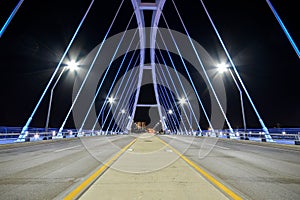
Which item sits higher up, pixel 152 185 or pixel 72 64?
pixel 72 64

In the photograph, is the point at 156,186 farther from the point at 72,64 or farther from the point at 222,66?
the point at 222,66

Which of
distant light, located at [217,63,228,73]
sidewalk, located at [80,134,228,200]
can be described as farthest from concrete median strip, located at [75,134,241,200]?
distant light, located at [217,63,228,73]

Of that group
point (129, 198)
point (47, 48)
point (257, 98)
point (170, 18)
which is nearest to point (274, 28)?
point (170, 18)

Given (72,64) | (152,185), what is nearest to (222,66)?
(72,64)

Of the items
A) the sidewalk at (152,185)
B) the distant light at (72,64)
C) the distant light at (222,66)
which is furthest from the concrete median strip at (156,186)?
the distant light at (222,66)

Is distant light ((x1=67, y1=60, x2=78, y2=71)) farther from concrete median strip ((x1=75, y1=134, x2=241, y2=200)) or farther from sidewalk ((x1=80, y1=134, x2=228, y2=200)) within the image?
concrete median strip ((x1=75, y1=134, x2=241, y2=200))

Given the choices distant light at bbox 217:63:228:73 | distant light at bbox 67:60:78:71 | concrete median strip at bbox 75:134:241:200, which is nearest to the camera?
concrete median strip at bbox 75:134:241:200

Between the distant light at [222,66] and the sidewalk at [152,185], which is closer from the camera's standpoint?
the sidewalk at [152,185]

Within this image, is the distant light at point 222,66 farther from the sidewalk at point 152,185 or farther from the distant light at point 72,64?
the sidewalk at point 152,185

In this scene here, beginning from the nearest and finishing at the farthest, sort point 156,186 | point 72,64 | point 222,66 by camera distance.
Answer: point 156,186 → point 72,64 → point 222,66

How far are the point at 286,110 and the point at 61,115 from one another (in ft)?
190

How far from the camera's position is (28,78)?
41.7 meters

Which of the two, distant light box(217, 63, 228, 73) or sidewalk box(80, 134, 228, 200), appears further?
distant light box(217, 63, 228, 73)

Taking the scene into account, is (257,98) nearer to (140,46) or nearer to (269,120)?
(269,120)
